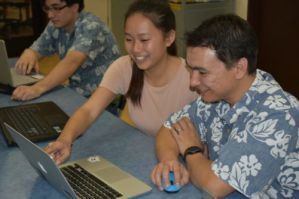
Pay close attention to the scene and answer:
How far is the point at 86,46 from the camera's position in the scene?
7.28 ft

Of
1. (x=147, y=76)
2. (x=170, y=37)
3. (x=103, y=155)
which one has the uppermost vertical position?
(x=170, y=37)

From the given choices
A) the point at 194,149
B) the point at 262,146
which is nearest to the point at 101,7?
the point at 194,149

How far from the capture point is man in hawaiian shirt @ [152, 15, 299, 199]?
109 centimetres

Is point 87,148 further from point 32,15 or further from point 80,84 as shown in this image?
point 32,15

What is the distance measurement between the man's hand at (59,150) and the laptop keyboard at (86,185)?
0.08 meters

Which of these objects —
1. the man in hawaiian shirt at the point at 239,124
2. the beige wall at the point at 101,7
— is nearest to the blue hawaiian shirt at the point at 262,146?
the man in hawaiian shirt at the point at 239,124

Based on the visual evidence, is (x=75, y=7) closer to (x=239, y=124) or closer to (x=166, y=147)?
(x=166, y=147)

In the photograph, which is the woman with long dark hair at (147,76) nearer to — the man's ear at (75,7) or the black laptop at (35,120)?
the black laptop at (35,120)

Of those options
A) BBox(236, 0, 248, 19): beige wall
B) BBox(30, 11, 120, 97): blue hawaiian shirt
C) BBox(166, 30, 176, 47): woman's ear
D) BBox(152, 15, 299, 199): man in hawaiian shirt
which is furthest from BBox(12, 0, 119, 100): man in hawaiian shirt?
BBox(236, 0, 248, 19): beige wall

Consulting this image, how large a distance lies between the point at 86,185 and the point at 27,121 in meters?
0.59

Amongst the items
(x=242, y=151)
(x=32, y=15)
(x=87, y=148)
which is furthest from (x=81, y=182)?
(x=32, y=15)

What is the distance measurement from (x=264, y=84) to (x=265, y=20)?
2836 millimetres

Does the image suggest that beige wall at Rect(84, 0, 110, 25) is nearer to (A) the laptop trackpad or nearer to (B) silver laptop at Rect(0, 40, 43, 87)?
(B) silver laptop at Rect(0, 40, 43, 87)

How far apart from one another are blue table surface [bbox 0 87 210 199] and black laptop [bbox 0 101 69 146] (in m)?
0.04
